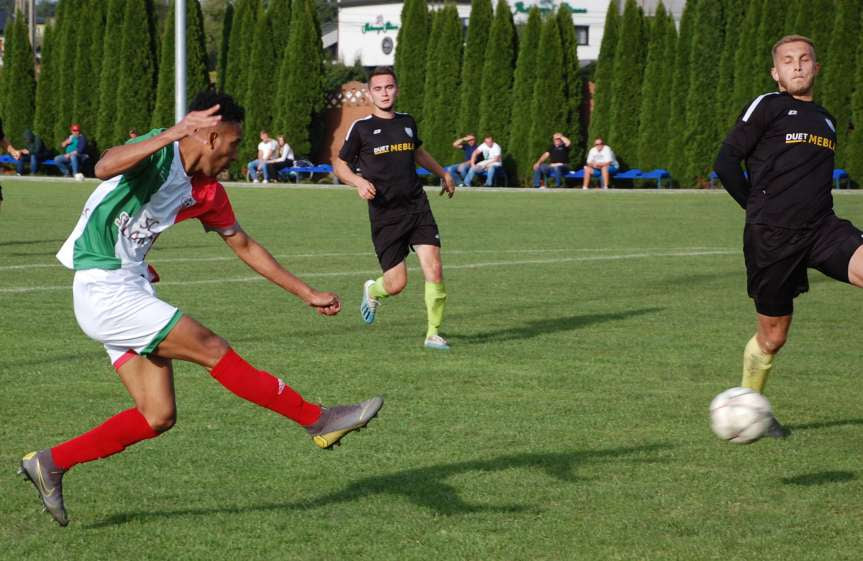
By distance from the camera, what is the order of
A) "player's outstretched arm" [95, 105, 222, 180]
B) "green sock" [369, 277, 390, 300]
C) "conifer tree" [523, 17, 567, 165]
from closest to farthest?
"player's outstretched arm" [95, 105, 222, 180]
"green sock" [369, 277, 390, 300]
"conifer tree" [523, 17, 567, 165]

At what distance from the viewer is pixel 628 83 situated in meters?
35.7

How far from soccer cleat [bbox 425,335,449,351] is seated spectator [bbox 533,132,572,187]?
80.8ft

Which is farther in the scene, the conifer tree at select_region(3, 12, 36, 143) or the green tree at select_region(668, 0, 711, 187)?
the conifer tree at select_region(3, 12, 36, 143)

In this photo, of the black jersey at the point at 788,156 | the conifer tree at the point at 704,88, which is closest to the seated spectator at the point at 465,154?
the conifer tree at the point at 704,88

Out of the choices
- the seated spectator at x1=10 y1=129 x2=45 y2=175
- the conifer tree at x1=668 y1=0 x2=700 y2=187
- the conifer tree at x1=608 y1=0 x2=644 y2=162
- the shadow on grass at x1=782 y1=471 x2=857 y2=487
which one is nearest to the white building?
the seated spectator at x1=10 y1=129 x2=45 y2=175

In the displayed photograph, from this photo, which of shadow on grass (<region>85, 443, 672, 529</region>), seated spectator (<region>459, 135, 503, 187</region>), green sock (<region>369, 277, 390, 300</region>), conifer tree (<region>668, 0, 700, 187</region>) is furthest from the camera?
seated spectator (<region>459, 135, 503, 187</region>)

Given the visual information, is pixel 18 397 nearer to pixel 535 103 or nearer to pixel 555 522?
pixel 555 522

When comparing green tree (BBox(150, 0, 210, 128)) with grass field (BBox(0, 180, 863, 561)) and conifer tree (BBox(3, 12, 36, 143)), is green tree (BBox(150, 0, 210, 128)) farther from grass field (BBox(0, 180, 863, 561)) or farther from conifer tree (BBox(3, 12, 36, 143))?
grass field (BBox(0, 180, 863, 561))

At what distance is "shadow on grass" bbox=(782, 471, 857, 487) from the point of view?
5.93 metres

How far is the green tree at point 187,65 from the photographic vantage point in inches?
1574

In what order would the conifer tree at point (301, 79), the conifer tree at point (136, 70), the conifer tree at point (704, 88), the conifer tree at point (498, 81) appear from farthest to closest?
1. the conifer tree at point (136, 70)
2. the conifer tree at point (301, 79)
3. the conifer tree at point (498, 81)
4. the conifer tree at point (704, 88)

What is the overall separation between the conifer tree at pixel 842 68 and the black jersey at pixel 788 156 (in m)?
26.7

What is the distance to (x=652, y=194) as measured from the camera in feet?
104

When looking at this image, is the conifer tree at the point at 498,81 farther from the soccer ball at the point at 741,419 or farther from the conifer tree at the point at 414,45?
the soccer ball at the point at 741,419
